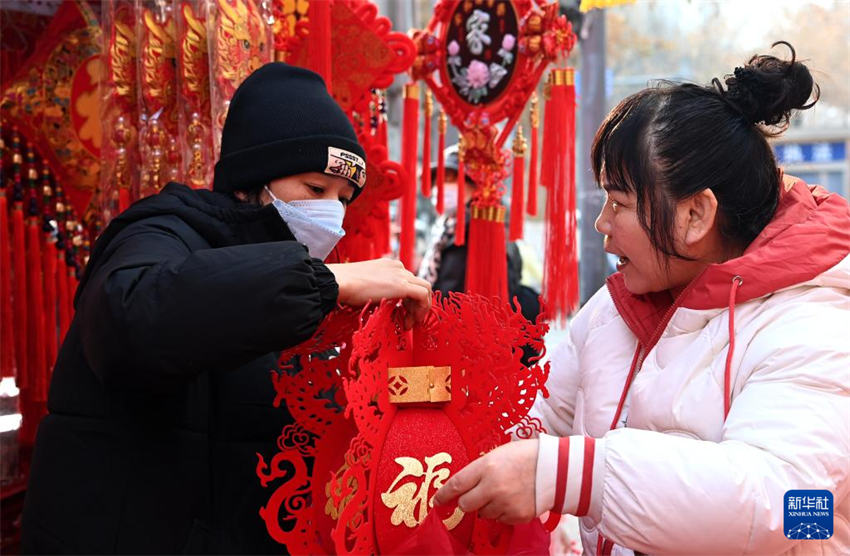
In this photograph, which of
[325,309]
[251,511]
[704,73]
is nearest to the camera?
[325,309]

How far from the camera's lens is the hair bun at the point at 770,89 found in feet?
3.95

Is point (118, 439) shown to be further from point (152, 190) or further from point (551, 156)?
point (551, 156)

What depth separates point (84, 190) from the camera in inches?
99.8

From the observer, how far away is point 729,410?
3.58 feet

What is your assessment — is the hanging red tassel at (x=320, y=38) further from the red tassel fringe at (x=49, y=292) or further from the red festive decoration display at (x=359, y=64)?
the red tassel fringe at (x=49, y=292)

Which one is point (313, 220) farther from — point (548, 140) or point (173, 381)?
point (548, 140)

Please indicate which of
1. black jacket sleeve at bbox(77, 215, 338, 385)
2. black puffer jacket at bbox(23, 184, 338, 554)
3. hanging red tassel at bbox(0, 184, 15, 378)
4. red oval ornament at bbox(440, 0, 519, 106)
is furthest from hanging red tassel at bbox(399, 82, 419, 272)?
black jacket sleeve at bbox(77, 215, 338, 385)

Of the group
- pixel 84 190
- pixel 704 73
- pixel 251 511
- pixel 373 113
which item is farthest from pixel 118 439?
pixel 704 73

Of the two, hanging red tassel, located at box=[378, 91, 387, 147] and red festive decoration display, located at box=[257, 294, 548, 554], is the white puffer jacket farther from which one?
hanging red tassel, located at box=[378, 91, 387, 147]

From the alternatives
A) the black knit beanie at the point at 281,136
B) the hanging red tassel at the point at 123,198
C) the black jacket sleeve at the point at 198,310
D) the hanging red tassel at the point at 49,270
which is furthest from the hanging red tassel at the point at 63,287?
the black jacket sleeve at the point at 198,310

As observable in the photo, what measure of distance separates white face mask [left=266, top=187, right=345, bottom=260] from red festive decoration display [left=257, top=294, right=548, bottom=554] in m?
0.26

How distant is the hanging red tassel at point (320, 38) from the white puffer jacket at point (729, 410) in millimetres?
1197

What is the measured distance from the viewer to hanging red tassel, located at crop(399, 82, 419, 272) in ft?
9.32

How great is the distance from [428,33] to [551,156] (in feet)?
2.04
